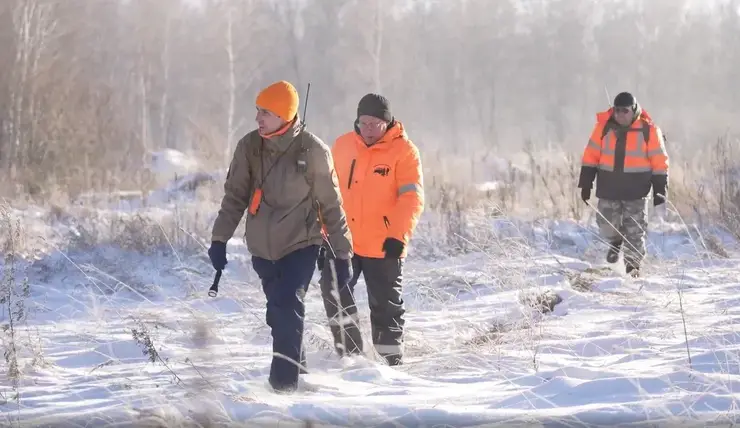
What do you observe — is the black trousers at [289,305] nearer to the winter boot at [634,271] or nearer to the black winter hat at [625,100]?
the winter boot at [634,271]

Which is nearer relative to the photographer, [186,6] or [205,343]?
[205,343]

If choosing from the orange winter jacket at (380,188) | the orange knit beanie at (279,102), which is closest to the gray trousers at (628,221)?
the orange winter jacket at (380,188)

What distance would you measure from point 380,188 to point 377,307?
0.67 meters

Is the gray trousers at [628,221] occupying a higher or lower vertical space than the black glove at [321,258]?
lower

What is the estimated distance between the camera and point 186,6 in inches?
1400

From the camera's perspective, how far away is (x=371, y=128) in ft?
16.1

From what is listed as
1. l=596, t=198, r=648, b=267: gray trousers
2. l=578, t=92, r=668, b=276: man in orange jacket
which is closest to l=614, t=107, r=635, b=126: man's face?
l=578, t=92, r=668, b=276: man in orange jacket

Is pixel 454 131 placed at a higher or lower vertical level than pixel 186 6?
lower

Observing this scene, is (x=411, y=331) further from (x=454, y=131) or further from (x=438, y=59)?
(x=438, y=59)

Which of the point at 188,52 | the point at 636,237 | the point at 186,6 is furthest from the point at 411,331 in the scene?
the point at 188,52

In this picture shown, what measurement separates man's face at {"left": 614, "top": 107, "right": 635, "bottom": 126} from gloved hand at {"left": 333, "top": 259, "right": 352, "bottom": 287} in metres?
4.01

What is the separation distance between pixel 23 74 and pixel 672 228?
12285 mm

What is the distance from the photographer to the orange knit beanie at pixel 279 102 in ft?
13.2

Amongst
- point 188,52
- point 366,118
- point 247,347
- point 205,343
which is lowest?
point 247,347
